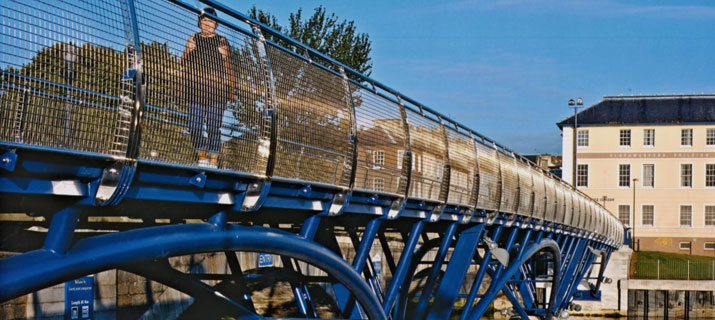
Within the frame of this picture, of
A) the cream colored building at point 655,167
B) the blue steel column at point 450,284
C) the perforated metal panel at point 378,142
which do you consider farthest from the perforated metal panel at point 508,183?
the cream colored building at point 655,167

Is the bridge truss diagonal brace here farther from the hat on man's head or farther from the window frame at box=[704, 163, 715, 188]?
the window frame at box=[704, 163, 715, 188]

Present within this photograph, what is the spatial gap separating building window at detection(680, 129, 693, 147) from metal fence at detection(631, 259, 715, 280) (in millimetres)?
20230

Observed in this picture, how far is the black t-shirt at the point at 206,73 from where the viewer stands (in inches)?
305

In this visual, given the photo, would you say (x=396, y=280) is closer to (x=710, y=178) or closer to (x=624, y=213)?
(x=624, y=213)

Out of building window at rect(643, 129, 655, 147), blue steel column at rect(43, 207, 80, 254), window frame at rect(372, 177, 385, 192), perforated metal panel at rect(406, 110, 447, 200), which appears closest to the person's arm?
blue steel column at rect(43, 207, 80, 254)

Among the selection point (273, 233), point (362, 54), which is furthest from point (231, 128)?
point (362, 54)

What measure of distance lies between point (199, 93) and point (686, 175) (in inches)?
2894

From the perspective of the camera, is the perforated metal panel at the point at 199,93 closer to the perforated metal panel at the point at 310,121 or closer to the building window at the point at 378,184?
the perforated metal panel at the point at 310,121

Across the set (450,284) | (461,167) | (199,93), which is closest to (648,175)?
(450,284)

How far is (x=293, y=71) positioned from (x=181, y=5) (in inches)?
89.7

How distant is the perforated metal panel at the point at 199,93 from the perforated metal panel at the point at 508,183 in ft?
33.2

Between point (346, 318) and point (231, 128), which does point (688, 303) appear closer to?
point (346, 318)

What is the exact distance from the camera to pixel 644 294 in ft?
181

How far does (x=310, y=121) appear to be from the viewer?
33.4 feet
